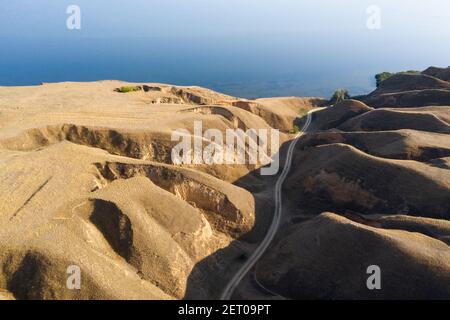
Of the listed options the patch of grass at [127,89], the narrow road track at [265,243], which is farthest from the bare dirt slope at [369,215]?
the patch of grass at [127,89]

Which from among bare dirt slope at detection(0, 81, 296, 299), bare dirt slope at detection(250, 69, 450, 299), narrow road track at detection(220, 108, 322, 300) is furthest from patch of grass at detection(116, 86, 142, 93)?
bare dirt slope at detection(250, 69, 450, 299)

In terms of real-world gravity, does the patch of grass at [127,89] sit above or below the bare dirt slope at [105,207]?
above

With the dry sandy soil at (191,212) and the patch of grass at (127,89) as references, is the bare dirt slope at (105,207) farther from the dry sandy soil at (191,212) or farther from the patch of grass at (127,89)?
the patch of grass at (127,89)

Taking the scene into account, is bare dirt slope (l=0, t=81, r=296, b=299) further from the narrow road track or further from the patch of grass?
the patch of grass

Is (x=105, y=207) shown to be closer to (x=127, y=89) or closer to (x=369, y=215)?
(x=369, y=215)

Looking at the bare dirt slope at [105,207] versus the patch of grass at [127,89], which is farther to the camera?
the patch of grass at [127,89]

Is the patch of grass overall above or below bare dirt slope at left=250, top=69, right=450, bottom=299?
above

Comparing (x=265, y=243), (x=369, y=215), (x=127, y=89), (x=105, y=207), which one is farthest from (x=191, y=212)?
(x=127, y=89)
